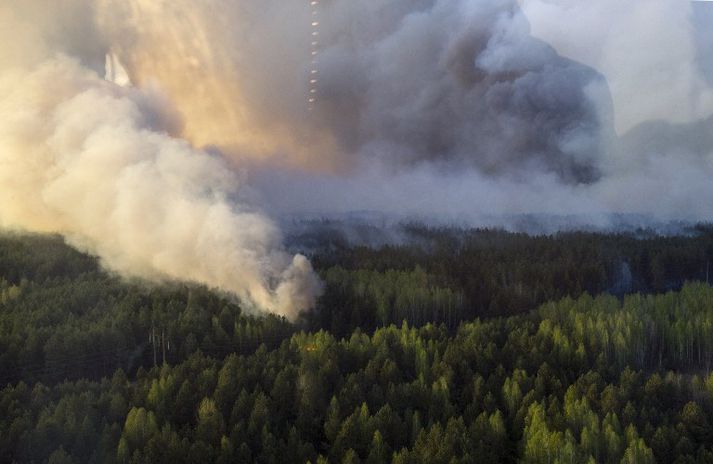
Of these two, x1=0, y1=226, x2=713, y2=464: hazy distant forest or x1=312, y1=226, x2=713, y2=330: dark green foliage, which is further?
x1=312, y1=226, x2=713, y2=330: dark green foliage

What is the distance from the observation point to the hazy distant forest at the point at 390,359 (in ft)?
31.0

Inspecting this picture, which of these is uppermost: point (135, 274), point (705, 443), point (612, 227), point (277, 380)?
point (612, 227)

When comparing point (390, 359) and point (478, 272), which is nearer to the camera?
point (390, 359)

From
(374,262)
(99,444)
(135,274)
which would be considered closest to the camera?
(99,444)

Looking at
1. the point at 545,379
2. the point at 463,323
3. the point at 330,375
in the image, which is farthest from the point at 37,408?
the point at 463,323

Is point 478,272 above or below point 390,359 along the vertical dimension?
above

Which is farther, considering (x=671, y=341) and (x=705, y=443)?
(x=671, y=341)

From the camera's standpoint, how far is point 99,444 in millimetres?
9078

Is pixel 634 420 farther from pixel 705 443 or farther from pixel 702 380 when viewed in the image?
pixel 702 380

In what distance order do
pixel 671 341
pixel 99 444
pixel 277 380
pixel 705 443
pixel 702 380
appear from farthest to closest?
pixel 671 341 < pixel 702 380 < pixel 277 380 < pixel 705 443 < pixel 99 444

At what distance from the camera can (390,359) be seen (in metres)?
12.9

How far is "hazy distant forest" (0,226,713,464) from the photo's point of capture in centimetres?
945

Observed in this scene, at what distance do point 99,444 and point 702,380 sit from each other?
1187 cm

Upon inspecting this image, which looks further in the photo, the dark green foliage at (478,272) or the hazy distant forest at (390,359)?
the dark green foliage at (478,272)
